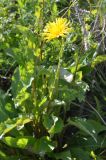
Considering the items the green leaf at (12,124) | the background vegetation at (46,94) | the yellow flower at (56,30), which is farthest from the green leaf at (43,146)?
the yellow flower at (56,30)

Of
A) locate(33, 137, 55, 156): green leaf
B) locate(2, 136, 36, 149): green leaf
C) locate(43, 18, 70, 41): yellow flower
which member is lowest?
locate(33, 137, 55, 156): green leaf

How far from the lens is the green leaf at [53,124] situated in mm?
1824

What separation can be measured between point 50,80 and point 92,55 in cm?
29

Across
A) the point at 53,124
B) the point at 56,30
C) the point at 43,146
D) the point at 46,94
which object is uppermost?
the point at 56,30

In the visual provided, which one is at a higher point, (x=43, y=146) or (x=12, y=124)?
(x=12, y=124)

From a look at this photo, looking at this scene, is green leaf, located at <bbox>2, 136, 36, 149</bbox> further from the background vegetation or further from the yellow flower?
the yellow flower

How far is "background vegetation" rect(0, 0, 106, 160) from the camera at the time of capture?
185 centimetres

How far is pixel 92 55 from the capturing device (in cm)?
201

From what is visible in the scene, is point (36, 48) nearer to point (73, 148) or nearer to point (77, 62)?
point (77, 62)

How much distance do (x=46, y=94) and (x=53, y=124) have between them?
169 mm

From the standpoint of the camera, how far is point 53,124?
185 centimetres

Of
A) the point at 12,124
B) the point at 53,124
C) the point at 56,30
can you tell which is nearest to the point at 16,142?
the point at 12,124

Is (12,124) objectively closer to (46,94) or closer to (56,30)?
(46,94)

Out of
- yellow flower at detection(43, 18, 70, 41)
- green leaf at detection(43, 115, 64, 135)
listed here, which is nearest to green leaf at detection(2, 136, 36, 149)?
green leaf at detection(43, 115, 64, 135)
